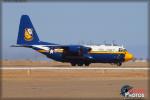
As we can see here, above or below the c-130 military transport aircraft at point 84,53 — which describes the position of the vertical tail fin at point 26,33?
above

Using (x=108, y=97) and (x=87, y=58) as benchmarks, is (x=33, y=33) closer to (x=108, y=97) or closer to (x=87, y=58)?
(x=87, y=58)

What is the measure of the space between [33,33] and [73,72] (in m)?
27.3

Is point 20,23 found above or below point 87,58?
above

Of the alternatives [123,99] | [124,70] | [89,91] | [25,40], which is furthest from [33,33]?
[123,99]

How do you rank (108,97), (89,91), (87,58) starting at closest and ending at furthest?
(108,97) < (89,91) < (87,58)

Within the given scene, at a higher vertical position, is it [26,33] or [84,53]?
[26,33]

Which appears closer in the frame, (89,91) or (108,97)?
(108,97)

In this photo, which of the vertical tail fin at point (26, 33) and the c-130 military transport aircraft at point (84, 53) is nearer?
the c-130 military transport aircraft at point (84, 53)

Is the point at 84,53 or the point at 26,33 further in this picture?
the point at 26,33

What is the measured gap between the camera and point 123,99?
67.3 feet

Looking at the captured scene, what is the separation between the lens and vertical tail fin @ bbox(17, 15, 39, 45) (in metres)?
67.9

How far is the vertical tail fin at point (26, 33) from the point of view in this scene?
223 feet

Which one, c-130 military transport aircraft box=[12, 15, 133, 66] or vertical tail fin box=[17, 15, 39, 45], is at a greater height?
vertical tail fin box=[17, 15, 39, 45]

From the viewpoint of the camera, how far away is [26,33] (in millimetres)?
68625
